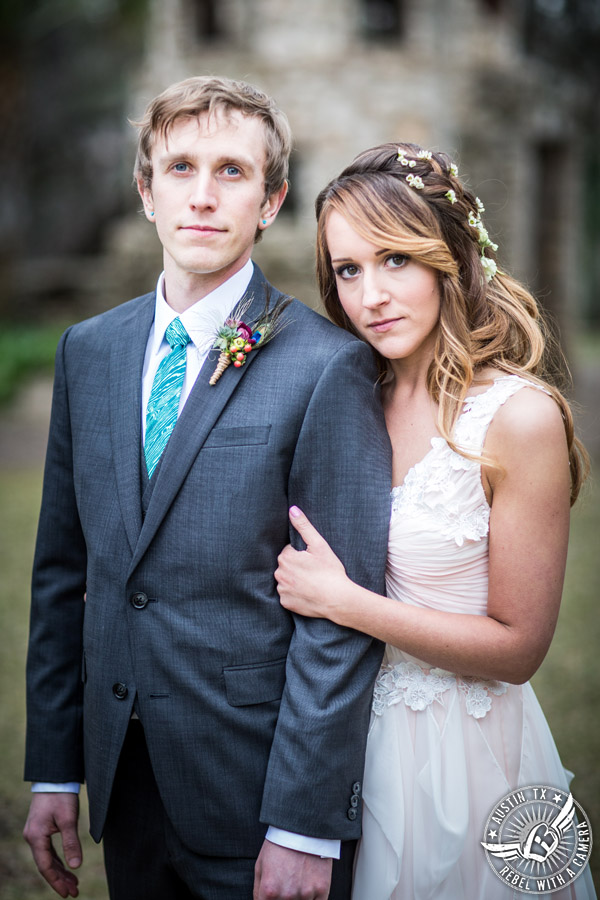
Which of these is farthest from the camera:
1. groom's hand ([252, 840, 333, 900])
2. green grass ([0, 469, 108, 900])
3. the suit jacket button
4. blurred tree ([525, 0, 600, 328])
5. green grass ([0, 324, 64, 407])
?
blurred tree ([525, 0, 600, 328])

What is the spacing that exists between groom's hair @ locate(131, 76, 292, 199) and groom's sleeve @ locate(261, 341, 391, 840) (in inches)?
21.1

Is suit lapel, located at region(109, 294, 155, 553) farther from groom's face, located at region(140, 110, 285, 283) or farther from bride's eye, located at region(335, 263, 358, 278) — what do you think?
bride's eye, located at region(335, 263, 358, 278)

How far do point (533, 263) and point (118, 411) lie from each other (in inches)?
555

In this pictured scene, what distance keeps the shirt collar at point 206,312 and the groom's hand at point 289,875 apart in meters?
1.18

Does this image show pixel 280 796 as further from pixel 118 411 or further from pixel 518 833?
pixel 118 411

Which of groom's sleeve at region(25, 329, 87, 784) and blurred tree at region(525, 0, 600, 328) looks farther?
blurred tree at region(525, 0, 600, 328)

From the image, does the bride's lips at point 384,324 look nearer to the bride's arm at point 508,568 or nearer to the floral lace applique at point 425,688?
the bride's arm at point 508,568

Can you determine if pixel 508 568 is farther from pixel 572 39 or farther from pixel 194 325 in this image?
pixel 572 39

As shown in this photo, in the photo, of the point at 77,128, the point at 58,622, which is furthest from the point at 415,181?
the point at 77,128

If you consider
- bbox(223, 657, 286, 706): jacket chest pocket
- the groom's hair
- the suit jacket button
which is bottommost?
bbox(223, 657, 286, 706): jacket chest pocket

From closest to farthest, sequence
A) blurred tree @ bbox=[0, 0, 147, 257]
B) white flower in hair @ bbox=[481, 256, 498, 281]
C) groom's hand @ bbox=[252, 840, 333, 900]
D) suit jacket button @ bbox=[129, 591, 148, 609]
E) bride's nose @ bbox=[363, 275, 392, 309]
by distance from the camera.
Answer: groom's hand @ bbox=[252, 840, 333, 900]
suit jacket button @ bbox=[129, 591, 148, 609]
bride's nose @ bbox=[363, 275, 392, 309]
white flower in hair @ bbox=[481, 256, 498, 281]
blurred tree @ bbox=[0, 0, 147, 257]

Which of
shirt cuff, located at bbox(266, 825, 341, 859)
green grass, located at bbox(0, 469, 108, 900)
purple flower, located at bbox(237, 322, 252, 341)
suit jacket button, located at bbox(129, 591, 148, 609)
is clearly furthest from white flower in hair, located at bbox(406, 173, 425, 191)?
green grass, located at bbox(0, 469, 108, 900)

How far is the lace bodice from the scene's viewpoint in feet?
6.87

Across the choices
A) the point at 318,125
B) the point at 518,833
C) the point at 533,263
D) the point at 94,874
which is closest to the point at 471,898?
the point at 518,833
